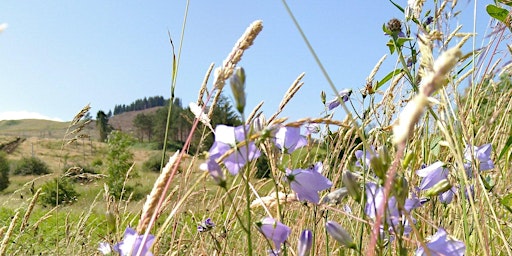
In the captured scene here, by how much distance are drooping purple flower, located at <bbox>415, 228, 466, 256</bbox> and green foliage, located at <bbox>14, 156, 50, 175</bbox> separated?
88.4 ft

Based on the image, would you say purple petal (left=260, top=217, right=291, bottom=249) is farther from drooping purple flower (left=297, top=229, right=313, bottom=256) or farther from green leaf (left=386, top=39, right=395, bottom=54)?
green leaf (left=386, top=39, right=395, bottom=54)

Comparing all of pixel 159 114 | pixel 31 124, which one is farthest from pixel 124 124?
pixel 159 114

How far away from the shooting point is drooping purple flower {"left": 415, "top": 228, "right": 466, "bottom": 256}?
0.56 m

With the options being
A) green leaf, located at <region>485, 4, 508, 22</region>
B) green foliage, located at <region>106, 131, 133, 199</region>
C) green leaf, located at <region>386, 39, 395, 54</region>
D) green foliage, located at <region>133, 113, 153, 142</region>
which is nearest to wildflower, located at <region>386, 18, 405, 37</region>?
green leaf, located at <region>386, 39, 395, 54</region>

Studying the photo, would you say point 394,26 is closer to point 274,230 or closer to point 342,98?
point 342,98

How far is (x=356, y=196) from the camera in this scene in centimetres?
46

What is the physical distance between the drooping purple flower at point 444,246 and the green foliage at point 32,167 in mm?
26935

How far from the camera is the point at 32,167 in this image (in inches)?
1077

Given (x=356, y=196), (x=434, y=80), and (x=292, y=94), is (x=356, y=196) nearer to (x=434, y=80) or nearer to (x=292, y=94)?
(x=434, y=80)

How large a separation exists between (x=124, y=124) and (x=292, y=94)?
7523 cm

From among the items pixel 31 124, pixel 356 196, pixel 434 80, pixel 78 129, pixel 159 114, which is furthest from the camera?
pixel 31 124

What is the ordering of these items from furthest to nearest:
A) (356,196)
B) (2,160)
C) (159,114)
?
(159,114)
(2,160)
(356,196)

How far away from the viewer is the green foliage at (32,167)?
26.7 metres

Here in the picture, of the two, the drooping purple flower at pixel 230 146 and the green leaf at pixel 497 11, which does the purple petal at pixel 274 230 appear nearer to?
the drooping purple flower at pixel 230 146
